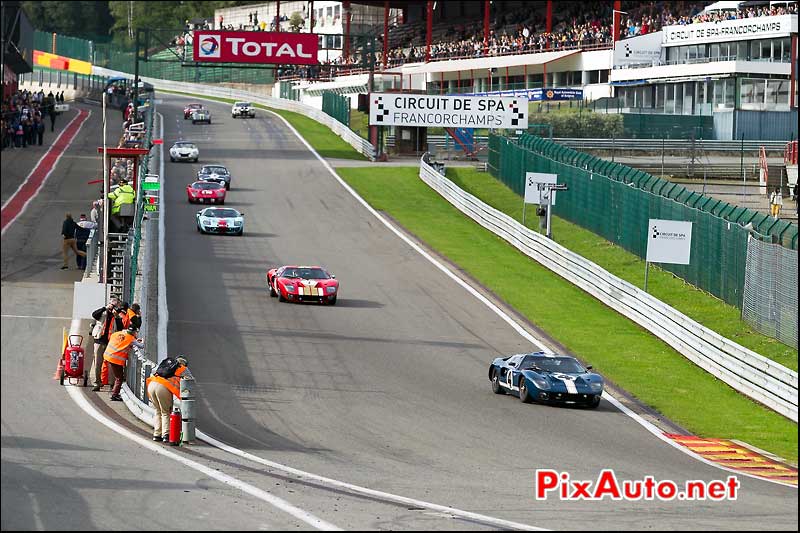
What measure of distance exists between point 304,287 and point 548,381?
38.9 feet

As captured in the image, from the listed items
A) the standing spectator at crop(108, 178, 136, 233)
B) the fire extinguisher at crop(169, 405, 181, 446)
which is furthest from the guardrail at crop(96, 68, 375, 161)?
the fire extinguisher at crop(169, 405, 181, 446)

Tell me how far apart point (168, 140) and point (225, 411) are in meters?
59.9

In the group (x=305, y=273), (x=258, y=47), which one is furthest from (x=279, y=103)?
(x=305, y=273)

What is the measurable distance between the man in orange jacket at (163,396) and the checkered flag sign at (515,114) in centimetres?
5189

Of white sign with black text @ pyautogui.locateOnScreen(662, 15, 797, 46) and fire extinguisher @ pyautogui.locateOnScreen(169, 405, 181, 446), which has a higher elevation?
white sign with black text @ pyautogui.locateOnScreen(662, 15, 797, 46)

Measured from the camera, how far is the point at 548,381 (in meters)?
26.1

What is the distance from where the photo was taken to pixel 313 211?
56000mm

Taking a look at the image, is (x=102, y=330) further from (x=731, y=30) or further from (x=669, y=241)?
(x=731, y=30)

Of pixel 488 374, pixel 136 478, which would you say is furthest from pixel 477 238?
pixel 136 478

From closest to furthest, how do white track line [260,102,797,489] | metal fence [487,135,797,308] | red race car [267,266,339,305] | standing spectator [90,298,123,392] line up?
white track line [260,102,797,489], standing spectator [90,298,123,392], metal fence [487,135,797,308], red race car [267,266,339,305]

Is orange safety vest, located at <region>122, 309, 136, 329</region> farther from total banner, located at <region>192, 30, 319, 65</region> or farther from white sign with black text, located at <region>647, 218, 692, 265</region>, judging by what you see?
total banner, located at <region>192, 30, 319, 65</region>

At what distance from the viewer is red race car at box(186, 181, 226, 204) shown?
55.5m

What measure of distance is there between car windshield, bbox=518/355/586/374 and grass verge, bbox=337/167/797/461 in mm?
1955

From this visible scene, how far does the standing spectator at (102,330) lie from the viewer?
23.9 metres
